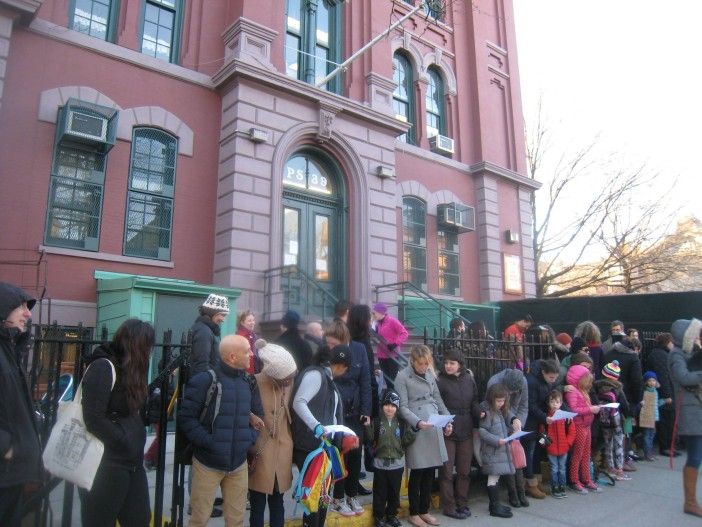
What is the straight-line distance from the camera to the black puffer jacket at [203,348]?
4926 mm

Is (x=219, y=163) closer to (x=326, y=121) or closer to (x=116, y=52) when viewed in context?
(x=326, y=121)

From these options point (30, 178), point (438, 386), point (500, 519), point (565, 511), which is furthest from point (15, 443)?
point (30, 178)

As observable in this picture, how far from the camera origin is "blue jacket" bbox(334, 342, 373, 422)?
5184mm

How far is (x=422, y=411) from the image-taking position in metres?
5.32

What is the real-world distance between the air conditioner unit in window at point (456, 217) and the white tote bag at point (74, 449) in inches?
488

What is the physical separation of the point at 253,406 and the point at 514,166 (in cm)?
1531

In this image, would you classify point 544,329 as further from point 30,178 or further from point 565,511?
point 30,178

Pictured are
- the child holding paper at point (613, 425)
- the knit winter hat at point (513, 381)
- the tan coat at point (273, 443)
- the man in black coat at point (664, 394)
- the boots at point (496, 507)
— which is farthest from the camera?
the man in black coat at point (664, 394)

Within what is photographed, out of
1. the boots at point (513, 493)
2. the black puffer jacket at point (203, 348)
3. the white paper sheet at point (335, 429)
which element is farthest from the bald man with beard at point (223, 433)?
the boots at point (513, 493)

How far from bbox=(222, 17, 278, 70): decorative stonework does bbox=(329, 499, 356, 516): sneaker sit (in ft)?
29.9

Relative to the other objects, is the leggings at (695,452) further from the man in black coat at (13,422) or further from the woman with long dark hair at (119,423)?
the man in black coat at (13,422)

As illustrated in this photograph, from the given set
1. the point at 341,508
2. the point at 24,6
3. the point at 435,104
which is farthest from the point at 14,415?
the point at 435,104

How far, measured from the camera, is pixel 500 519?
17.8 feet

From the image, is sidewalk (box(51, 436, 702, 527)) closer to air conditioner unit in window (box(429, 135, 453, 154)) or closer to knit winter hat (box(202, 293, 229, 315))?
knit winter hat (box(202, 293, 229, 315))
